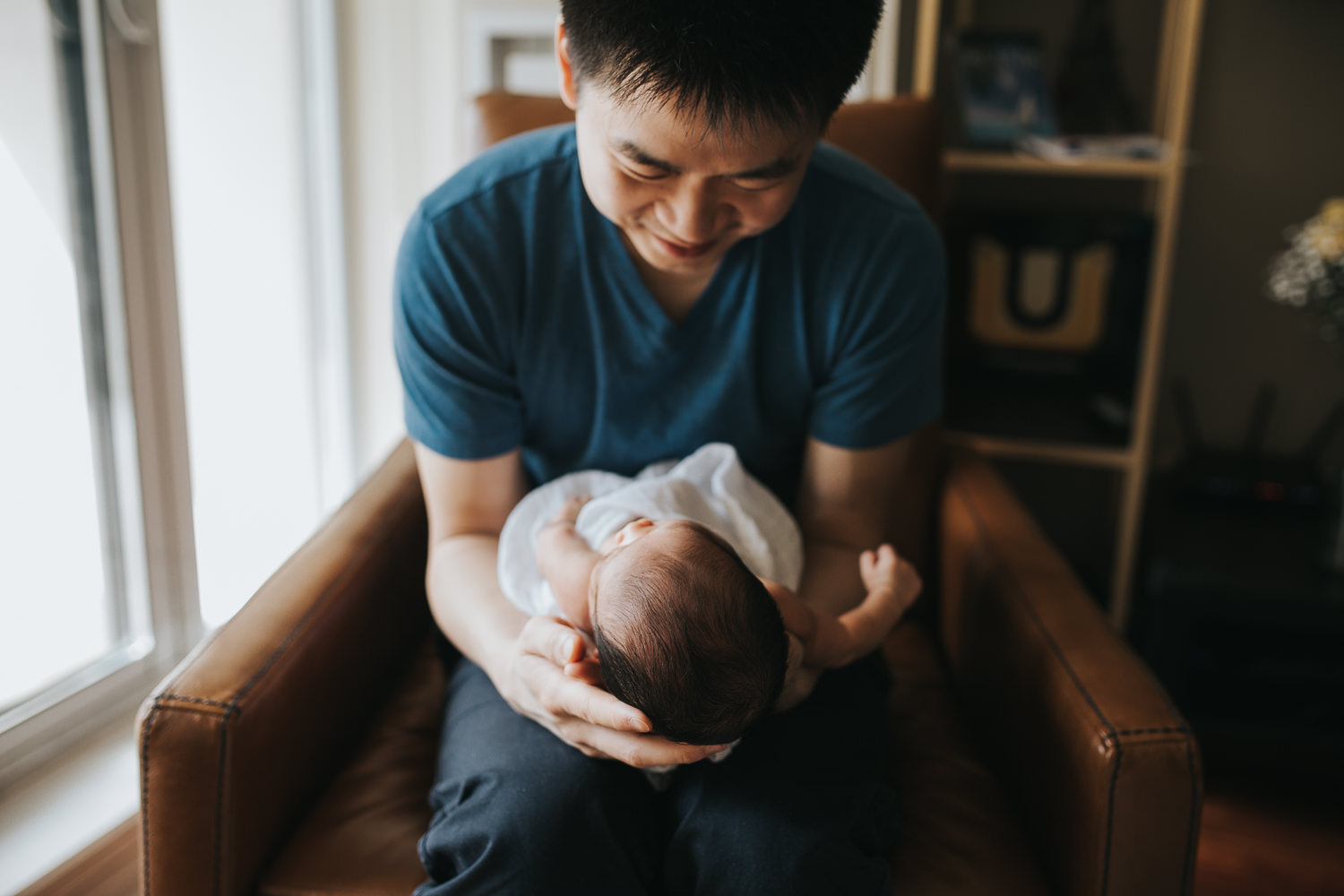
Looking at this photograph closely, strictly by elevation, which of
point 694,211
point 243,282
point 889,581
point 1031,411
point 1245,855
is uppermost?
point 694,211

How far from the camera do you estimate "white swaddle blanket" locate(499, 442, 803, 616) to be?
0.97m

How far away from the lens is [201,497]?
194 centimetres

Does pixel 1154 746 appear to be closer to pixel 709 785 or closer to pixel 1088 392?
pixel 709 785

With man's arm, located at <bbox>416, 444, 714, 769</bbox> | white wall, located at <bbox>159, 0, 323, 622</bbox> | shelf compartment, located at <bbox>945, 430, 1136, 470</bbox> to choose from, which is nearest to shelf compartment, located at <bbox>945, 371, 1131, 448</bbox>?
shelf compartment, located at <bbox>945, 430, 1136, 470</bbox>

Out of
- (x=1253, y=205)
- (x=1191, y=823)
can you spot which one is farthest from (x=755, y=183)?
(x=1253, y=205)

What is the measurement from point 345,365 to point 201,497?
18.8 inches

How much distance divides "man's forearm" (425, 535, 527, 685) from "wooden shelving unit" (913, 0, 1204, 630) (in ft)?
3.74

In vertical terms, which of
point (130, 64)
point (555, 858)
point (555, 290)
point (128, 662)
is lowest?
point (128, 662)

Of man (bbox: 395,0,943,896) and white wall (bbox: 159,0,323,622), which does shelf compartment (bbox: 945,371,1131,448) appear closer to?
man (bbox: 395,0,943,896)

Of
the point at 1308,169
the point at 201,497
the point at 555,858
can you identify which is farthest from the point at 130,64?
the point at 1308,169

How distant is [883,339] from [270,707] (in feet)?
2.32

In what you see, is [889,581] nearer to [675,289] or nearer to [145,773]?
[675,289]

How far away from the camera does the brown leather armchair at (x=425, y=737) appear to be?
0.79 meters

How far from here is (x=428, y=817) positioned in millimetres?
952
